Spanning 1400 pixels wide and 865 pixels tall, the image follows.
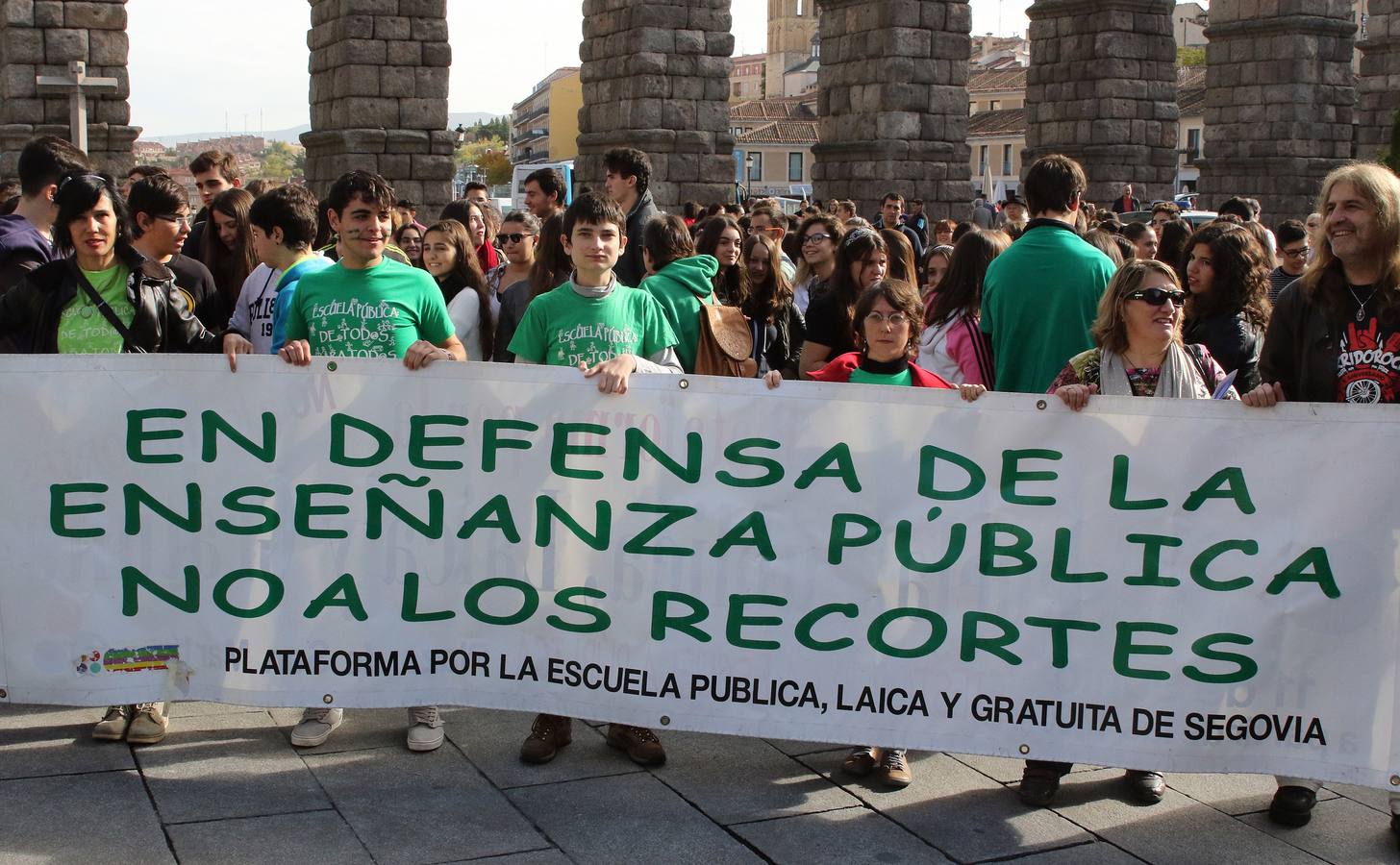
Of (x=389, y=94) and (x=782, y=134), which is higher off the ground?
(x=782, y=134)

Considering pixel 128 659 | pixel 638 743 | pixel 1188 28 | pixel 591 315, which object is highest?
pixel 1188 28

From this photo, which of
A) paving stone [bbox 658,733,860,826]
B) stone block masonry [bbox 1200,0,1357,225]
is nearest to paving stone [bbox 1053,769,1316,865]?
paving stone [bbox 658,733,860,826]

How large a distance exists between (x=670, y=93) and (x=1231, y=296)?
14790mm

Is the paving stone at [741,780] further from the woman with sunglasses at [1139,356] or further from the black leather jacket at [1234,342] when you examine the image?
the black leather jacket at [1234,342]

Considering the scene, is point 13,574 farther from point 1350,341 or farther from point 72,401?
point 1350,341

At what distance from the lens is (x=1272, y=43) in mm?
23656

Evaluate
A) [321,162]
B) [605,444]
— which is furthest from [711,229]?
[321,162]

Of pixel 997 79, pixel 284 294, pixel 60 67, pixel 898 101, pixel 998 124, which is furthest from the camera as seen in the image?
pixel 997 79

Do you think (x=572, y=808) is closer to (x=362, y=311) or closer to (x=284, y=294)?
(x=362, y=311)

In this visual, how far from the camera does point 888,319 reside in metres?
4.69

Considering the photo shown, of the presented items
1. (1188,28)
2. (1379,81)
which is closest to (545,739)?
(1379,81)

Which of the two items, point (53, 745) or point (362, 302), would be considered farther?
point (362, 302)

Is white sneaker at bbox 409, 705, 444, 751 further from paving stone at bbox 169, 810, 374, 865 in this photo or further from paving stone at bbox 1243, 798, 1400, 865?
paving stone at bbox 1243, 798, 1400, 865

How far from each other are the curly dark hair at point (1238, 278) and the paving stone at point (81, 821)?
384 centimetres
